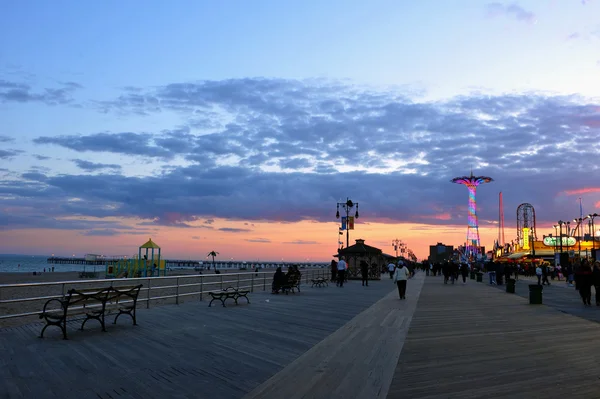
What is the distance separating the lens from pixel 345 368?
23.8 feet

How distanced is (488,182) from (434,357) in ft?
616

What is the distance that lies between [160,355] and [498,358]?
564 cm

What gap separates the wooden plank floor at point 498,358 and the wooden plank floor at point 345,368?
26cm

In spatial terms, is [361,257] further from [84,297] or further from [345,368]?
[345,368]

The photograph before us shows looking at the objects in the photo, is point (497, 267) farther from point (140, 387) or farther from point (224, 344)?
point (140, 387)

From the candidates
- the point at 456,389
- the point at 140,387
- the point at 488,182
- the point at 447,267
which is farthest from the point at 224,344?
the point at 488,182

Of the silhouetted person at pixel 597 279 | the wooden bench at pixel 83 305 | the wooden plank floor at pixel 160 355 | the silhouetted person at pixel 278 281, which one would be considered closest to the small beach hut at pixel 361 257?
the silhouetted person at pixel 278 281

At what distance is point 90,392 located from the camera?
5.79 m

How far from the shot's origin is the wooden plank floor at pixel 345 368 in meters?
5.95

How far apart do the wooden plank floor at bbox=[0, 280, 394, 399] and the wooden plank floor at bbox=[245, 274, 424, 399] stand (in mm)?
253

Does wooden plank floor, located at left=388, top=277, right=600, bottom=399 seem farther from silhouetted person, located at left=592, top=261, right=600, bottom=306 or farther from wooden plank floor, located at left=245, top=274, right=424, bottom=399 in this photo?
silhouetted person, located at left=592, top=261, right=600, bottom=306

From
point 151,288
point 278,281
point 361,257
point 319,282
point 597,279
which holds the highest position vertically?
point 361,257

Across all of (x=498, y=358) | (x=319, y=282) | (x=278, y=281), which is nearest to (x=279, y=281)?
(x=278, y=281)

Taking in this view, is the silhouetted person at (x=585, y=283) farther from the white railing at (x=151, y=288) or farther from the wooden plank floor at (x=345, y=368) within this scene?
the white railing at (x=151, y=288)
